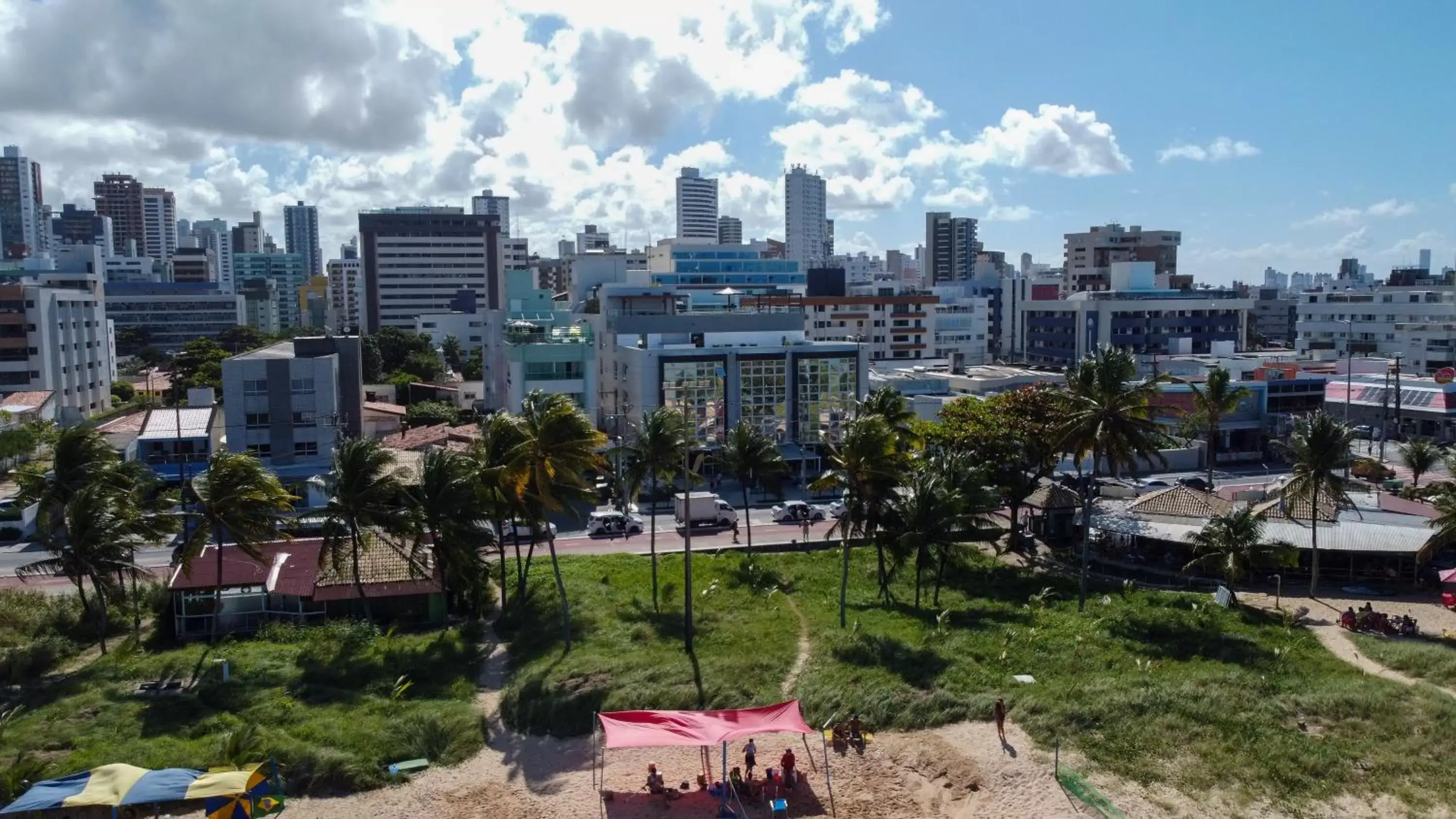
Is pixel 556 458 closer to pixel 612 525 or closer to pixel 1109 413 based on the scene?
pixel 1109 413

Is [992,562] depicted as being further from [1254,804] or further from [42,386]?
[42,386]

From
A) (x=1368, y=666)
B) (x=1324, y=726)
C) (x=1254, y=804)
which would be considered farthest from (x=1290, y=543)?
(x=1254, y=804)

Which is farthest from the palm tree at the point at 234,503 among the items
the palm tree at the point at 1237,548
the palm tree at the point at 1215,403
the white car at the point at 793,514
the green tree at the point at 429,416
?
the green tree at the point at 429,416

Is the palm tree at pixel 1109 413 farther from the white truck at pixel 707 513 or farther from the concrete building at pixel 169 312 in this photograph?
the concrete building at pixel 169 312

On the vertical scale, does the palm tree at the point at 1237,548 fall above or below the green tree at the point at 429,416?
below

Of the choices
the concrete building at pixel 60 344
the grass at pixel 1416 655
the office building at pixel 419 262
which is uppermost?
the office building at pixel 419 262

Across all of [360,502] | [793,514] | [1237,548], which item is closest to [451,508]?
[360,502]
